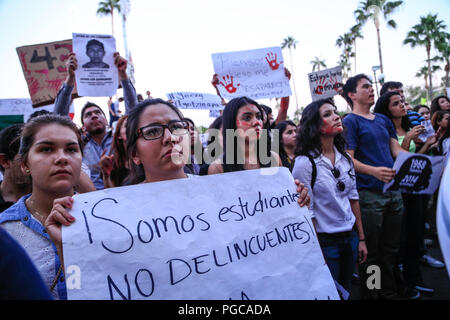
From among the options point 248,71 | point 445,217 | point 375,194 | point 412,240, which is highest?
point 248,71

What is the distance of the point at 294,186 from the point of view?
1.55 metres

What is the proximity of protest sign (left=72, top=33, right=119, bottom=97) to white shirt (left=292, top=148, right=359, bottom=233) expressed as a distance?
7.29ft

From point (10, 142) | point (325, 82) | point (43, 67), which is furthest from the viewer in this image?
point (325, 82)

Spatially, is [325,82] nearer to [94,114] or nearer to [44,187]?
[94,114]

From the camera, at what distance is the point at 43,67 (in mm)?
4086

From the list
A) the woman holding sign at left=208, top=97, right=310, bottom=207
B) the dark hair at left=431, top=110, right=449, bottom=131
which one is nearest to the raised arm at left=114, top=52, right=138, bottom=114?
the woman holding sign at left=208, top=97, right=310, bottom=207

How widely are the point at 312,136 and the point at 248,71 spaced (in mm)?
1744

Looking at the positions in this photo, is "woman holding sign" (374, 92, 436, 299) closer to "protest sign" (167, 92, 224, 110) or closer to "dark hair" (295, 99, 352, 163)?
"dark hair" (295, 99, 352, 163)

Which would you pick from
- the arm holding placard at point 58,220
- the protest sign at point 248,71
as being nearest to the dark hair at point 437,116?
the protest sign at point 248,71

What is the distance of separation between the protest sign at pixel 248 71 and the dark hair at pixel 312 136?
4.01 feet

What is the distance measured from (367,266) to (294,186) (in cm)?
187

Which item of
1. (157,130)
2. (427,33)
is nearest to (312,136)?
(157,130)

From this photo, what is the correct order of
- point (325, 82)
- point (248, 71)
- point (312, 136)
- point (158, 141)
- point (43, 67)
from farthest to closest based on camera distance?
point (325, 82) → point (43, 67) → point (248, 71) → point (312, 136) → point (158, 141)
